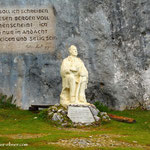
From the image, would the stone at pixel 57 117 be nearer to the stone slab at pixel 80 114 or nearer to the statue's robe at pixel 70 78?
→ the stone slab at pixel 80 114

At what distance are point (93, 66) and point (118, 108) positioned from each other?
87.1 inches

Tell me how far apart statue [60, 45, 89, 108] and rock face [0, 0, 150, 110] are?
12.0 ft

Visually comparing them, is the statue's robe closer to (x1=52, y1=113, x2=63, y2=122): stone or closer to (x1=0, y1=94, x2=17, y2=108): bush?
(x1=52, y1=113, x2=63, y2=122): stone

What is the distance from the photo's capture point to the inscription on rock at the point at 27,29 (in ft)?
48.4

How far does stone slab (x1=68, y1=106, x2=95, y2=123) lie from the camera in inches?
397

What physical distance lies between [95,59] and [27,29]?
3440mm

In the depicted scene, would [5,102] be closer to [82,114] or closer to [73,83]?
[73,83]

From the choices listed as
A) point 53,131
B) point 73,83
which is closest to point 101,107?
point 73,83

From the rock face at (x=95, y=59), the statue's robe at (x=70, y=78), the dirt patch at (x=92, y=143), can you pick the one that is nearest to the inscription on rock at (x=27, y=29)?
the rock face at (x=95, y=59)

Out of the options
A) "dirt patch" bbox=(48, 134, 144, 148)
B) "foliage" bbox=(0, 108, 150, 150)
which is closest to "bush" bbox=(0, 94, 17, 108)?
"foliage" bbox=(0, 108, 150, 150)

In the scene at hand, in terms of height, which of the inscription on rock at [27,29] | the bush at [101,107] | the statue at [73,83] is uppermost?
the inscription on rock at [27,29]

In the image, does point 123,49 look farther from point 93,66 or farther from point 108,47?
point 93,66

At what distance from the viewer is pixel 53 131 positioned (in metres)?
8.72

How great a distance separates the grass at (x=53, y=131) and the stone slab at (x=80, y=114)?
0.45m
